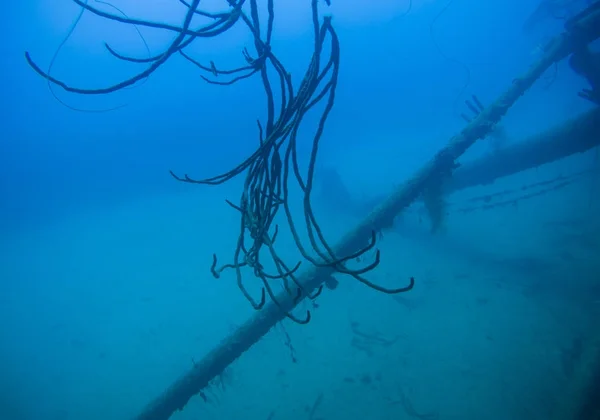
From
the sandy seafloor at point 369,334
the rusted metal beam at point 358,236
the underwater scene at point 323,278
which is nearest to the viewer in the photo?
the underwater scene at point 323,278

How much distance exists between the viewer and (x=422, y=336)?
7.49 metres

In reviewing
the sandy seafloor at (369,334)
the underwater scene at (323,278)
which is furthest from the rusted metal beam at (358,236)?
the sandy seafloor at (369,334)

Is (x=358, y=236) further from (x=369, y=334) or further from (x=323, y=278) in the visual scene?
(x=369, y=334)

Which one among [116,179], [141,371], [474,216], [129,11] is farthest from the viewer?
[116,179]

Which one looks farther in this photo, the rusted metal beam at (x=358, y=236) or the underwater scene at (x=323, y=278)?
the rusted metal beam at (x=358, y=236)

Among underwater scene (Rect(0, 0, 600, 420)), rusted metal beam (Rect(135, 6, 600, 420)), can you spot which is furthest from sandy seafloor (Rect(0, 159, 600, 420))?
rusted metal beam (Rect(135, 6, 600, 420))

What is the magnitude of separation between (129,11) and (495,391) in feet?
177

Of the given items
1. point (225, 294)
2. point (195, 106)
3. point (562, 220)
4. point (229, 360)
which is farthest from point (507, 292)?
point (195, 106)

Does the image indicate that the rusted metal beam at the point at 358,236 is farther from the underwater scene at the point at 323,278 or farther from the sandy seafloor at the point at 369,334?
the sandy seafloor at the point at 369,334

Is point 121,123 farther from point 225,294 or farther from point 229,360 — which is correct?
point 229,360

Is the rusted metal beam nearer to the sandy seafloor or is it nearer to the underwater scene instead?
the underwater scene

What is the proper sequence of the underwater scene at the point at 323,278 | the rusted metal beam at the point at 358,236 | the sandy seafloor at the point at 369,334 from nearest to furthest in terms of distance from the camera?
1. the underwater scene at the point at 323,278
2. the rusted metal beam at the point at 358,236
3. the sandy seafloor at the point at 369,334

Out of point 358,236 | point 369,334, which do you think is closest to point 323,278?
point 358,236

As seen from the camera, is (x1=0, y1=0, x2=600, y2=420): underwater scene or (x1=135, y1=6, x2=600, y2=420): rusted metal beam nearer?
(x1=0, y1=0, x2=600, y2=420): underwater scene
